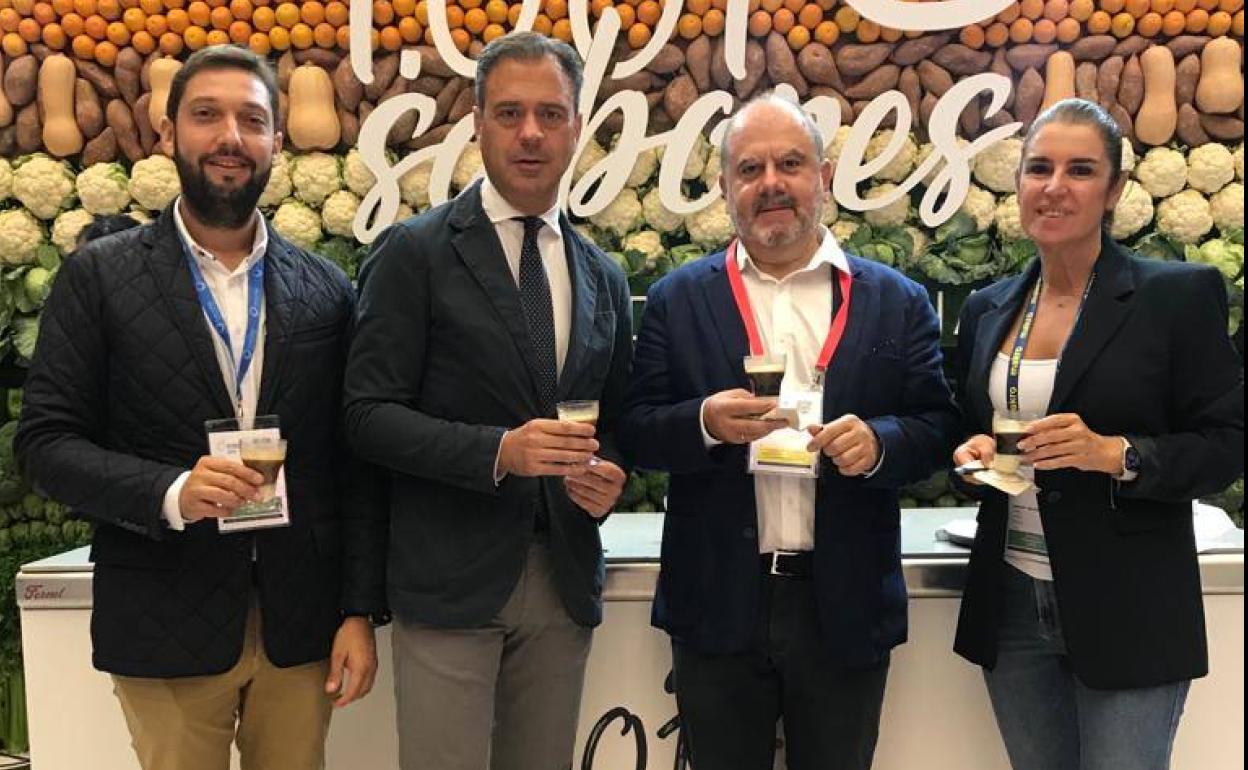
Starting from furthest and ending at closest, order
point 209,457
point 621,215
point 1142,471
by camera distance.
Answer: point 621,215 → point 1142,471 → point 209,457

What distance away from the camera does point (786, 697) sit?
2.06 metres

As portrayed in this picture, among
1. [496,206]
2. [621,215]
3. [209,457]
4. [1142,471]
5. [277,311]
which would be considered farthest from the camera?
[621,215]

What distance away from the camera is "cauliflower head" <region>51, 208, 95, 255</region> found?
11.6ft

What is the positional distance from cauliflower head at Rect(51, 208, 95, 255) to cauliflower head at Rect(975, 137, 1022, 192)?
3.10m

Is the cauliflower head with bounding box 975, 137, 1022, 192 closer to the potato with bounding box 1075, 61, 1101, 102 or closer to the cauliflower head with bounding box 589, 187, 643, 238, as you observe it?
the potato with bounding box 1075, 61, 1101, 102

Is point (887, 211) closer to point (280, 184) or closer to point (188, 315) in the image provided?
point (280, 184)

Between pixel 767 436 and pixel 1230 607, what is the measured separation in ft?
4.76

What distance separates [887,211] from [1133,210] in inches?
32.5

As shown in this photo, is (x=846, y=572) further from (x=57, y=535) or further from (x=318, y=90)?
(x=57, y=535)

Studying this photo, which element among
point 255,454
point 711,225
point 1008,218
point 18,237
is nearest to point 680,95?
point 711,225

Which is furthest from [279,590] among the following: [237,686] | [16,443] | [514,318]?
[514,318]

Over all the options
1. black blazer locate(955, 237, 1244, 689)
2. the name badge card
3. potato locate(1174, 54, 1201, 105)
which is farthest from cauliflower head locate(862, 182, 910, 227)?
the name badge card

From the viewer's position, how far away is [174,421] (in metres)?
1.88

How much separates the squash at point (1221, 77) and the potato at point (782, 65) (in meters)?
1.36
